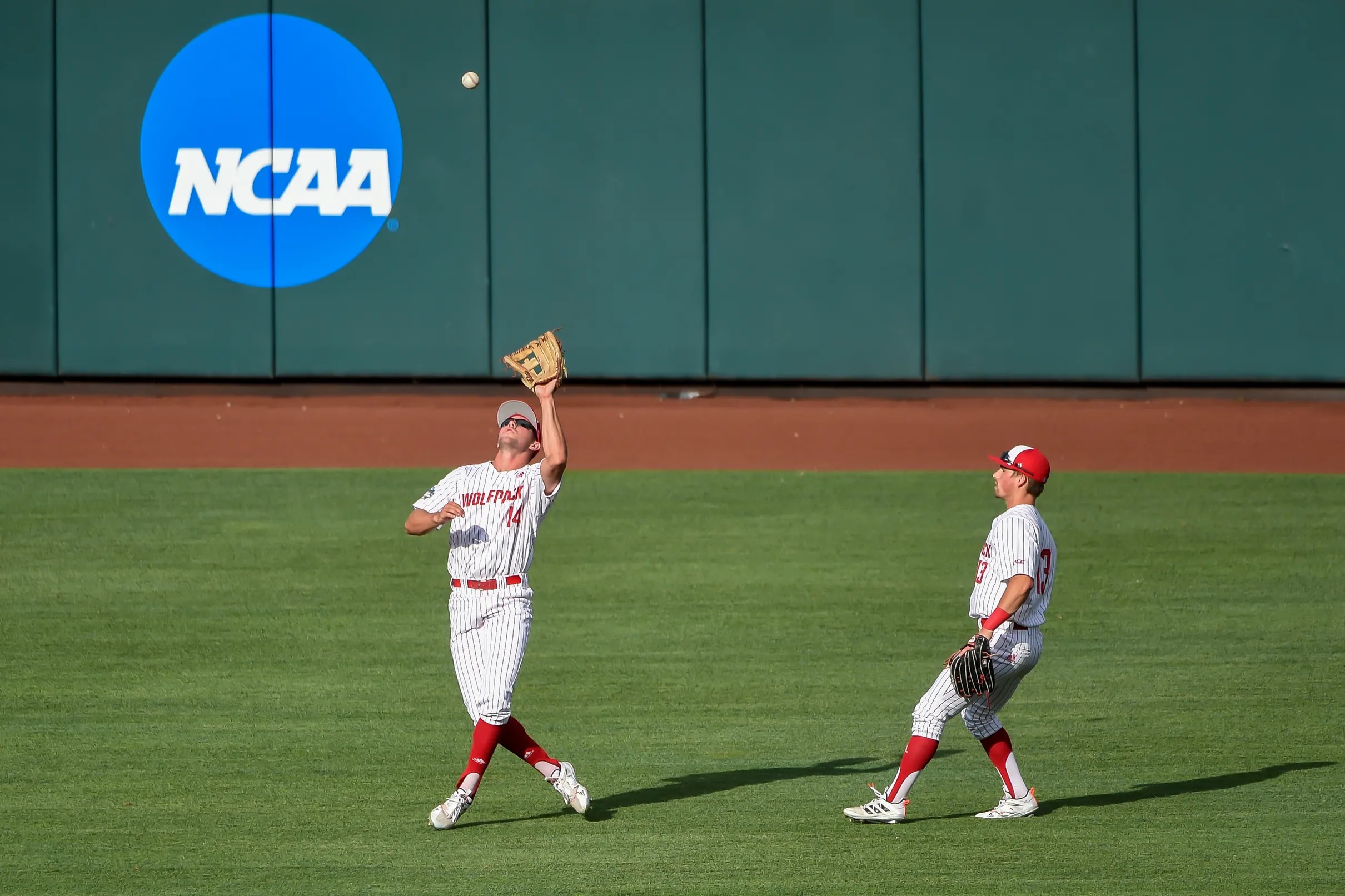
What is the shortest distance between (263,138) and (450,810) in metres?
13.4

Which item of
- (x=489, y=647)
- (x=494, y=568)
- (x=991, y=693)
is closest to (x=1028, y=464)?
(x=991, y=693)

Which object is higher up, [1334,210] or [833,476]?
[1334,210]

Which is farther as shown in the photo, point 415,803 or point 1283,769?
point 1283,769

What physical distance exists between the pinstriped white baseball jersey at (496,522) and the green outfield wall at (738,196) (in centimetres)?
1190

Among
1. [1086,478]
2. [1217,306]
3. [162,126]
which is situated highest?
[162,126]

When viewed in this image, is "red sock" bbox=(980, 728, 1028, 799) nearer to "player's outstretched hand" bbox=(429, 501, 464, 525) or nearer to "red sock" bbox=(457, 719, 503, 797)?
"red sock" bbox=(457, 719, 503, 797)

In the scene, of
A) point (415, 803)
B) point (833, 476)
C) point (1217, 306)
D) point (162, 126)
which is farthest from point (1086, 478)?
point (162, 126)

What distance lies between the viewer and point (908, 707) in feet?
28.9

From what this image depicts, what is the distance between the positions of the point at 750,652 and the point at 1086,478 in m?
6.28

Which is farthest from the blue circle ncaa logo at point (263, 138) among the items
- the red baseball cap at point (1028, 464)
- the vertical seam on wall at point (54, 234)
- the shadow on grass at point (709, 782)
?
the red baseball cap at point (1028, 464)

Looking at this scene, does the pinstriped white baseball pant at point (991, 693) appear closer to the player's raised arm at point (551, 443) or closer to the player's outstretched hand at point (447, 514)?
the player's raised arm at point (551, 443)

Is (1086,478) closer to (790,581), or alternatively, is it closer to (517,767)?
(790,581)

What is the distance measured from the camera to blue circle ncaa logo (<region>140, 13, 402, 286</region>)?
716 inches

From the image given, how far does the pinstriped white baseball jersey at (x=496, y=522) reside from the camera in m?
6.34
